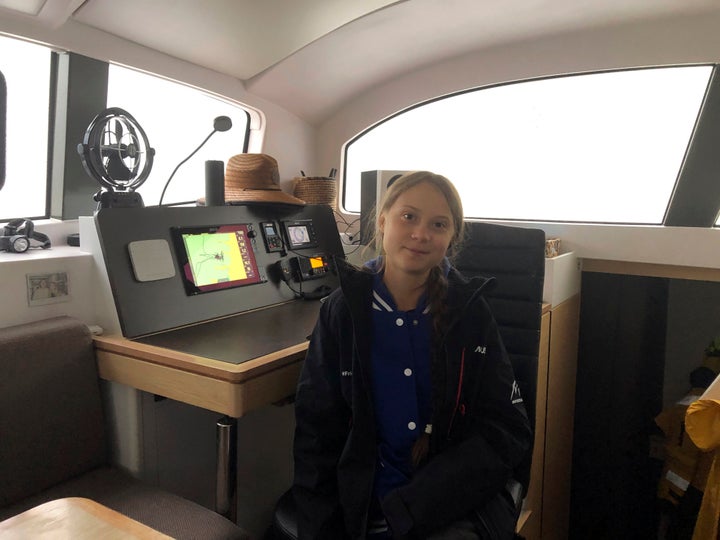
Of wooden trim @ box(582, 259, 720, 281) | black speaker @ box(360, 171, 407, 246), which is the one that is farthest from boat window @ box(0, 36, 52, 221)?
wooden trim @ box(582, 259, 720, 281)

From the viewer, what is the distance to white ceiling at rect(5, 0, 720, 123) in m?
1.92

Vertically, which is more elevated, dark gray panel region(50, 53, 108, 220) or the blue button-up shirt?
dark gray panel region(50, 53, 108, 220)

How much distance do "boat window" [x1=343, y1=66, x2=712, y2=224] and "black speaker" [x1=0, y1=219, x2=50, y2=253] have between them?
173cm

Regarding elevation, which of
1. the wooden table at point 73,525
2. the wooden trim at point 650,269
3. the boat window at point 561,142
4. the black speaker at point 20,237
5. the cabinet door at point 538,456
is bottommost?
the cabinet door at point 538,456

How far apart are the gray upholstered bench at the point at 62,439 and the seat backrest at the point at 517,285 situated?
2.83ft

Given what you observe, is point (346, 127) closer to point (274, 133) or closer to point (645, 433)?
point (274, 133)

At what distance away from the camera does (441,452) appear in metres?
1.23

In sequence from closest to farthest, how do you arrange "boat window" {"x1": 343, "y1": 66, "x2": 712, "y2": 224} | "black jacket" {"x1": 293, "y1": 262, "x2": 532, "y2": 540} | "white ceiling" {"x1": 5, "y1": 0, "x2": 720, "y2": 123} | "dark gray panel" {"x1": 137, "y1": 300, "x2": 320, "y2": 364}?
1. "black jacket" {"x1": 293, "y1": 262, "x2": 532, "y2": 540}
2. "dark gray panel" {"x1": 137, "y1": 300, "x2": 320, "y2": 364}
3. "white ceiling" {"x1": 5, "y1": 0, "x2": 720, "y2": 123}
4. "boat window" {"x1": 343, "y1": 66, "x2": 712, "y2": 224}

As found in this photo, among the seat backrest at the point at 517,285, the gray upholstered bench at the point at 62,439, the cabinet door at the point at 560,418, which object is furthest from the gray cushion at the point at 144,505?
the cabinet door at the point at 560,418

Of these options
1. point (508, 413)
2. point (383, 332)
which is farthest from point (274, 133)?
point (508, 413)

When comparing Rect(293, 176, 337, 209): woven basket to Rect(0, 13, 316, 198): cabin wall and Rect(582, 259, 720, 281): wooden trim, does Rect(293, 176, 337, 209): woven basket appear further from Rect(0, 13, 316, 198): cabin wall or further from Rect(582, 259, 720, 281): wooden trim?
Rect(582, 259, 720, 281): wooden trim

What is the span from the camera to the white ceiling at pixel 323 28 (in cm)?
192

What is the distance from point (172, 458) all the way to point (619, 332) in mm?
2106

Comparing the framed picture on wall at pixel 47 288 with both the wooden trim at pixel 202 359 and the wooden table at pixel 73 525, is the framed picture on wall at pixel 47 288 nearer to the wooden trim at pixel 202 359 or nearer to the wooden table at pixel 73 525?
the wooden trim at pixel 202 359
